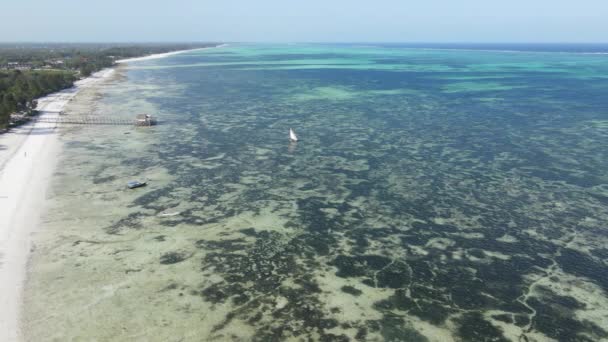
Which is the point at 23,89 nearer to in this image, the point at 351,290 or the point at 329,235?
the point at 329,235

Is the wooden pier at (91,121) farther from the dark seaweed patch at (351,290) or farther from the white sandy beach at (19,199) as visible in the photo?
the dark seaweed patch at (351,290)

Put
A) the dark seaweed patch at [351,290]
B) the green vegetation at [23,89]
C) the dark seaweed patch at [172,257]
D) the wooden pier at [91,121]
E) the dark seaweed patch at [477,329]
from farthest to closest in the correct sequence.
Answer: the wooden pier at [91,121], the green vegetation at [23,89], the dark seaweed patch at [172,257], the dark seaweed patch at [351,290], the dark seaweed patch at [477,329]

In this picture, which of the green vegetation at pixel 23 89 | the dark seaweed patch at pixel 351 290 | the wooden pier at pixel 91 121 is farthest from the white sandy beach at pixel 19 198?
the dark seaweed patch at pixel 351 290

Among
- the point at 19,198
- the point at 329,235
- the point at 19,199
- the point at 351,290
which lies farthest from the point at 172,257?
the point at 19,198

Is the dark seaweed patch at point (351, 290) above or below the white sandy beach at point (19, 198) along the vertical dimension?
below

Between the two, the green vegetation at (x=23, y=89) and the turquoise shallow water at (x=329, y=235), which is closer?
the turquoise shallow water at (x=329, y=235)

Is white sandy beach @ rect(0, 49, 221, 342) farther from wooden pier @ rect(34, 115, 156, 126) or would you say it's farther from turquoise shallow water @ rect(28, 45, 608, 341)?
wooden pier @ rect(34, 115, 156, 126)
